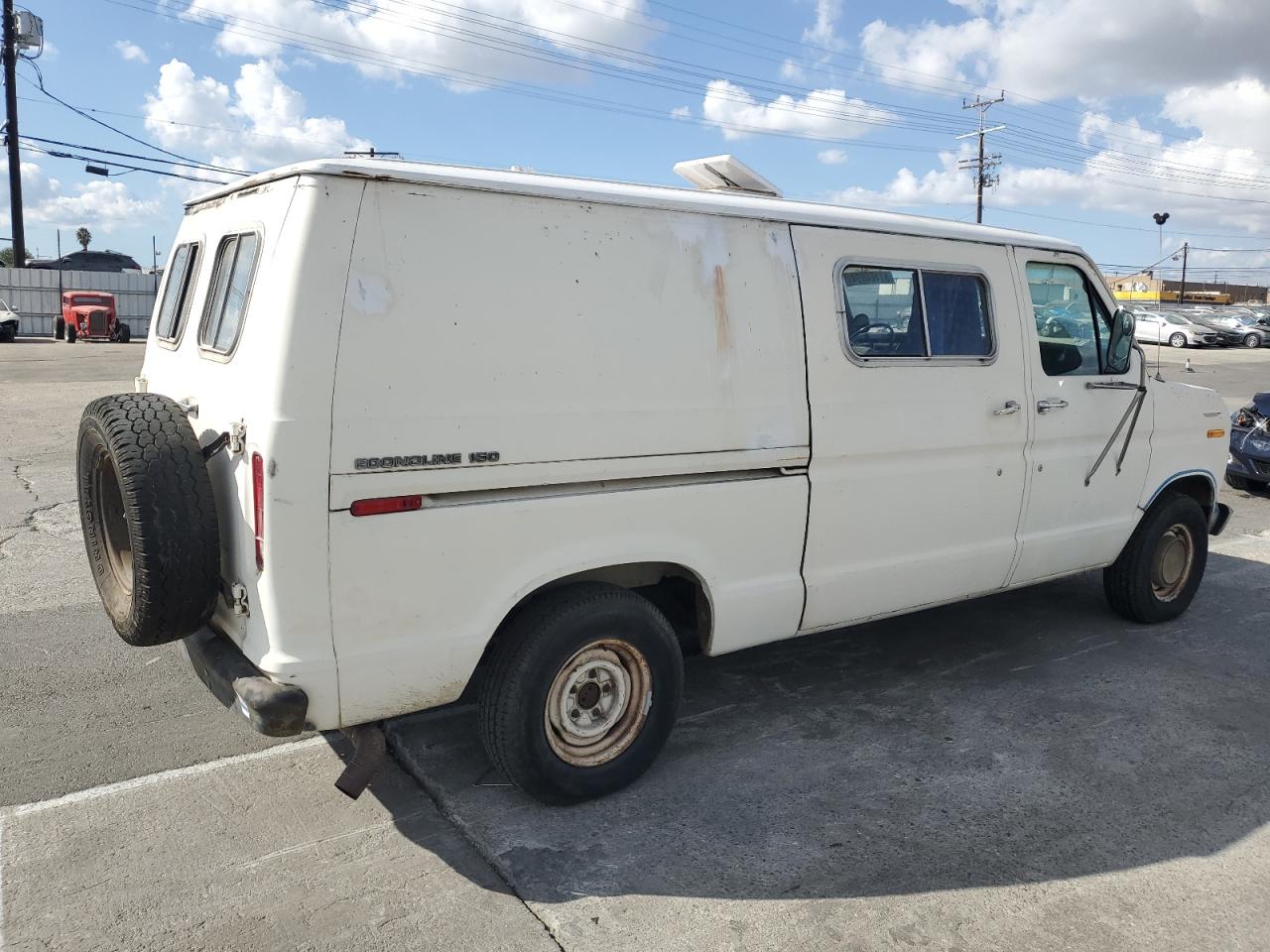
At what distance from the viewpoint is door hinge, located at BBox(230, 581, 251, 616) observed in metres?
3.26

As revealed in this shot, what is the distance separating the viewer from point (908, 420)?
4.43m

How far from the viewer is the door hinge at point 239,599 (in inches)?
128

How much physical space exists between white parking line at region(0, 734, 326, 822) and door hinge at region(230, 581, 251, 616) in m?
1.05

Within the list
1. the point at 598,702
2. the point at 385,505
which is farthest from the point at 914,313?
the point at 385,505

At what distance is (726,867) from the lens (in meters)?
3.43

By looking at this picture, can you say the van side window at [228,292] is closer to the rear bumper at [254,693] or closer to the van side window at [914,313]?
the rear bumper at [254,693]

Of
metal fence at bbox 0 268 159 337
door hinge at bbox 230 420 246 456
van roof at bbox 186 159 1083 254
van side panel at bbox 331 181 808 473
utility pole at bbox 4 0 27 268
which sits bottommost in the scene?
door hinge at bbox 230 420 246 456

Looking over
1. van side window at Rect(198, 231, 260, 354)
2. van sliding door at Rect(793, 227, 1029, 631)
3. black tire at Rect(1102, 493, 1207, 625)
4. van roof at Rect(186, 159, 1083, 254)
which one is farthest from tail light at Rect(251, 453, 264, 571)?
black tire at Rect(1102, 493, 1207, 625)

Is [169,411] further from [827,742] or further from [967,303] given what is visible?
[967,303]

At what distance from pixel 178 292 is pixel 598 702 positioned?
2.49 metres

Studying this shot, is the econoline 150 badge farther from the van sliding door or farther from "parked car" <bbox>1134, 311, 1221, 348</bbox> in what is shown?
"parked car" <bbox>1134, 311, 1221, 348</bbox>

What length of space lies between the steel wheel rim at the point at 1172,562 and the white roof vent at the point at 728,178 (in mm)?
3263

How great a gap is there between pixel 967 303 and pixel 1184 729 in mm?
2189

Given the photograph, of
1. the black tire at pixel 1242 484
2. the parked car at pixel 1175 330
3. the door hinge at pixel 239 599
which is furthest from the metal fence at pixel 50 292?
the parked car at pixel 1175 330
